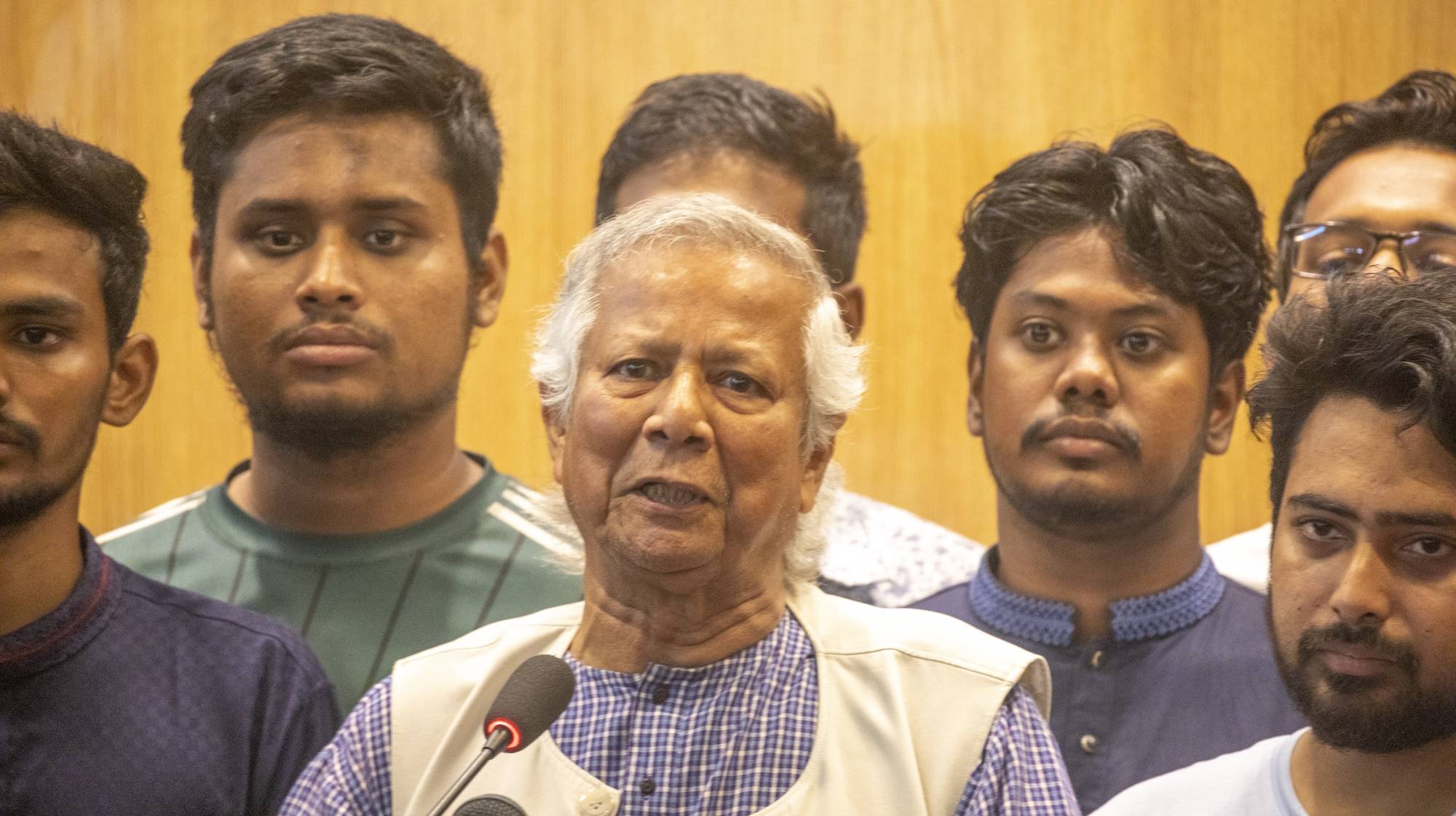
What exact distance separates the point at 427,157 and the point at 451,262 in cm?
17

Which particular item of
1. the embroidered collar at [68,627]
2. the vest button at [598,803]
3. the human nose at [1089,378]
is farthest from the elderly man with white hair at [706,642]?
the human nose at [1089,378]

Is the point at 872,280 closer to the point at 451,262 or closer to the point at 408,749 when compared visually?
the point at 451,262

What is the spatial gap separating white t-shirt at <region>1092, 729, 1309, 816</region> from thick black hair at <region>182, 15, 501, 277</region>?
1.36 metres

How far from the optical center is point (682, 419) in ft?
6.55

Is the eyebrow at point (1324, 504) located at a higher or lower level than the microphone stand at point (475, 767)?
higher

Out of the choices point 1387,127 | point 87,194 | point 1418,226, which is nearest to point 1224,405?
point 1418,226

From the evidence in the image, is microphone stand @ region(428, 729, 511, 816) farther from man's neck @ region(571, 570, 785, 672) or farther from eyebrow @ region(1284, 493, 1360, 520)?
eyebrow @ region(1284, 493, 1360, 520)

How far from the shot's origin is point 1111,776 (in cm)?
248

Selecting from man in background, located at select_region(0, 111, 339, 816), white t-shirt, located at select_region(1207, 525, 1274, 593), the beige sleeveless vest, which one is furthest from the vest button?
white t-shirt, located at select_region(1207, 525, 1274, 593)

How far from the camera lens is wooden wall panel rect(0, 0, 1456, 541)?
407 cm

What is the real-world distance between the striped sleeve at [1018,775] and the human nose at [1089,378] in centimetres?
69

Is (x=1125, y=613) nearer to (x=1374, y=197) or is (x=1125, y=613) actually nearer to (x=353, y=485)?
(x=1374, y=197)

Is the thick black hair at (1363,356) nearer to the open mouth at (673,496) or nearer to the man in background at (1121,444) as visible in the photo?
the man in background at (1121,444)

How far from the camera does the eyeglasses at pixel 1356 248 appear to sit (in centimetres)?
A: 290
